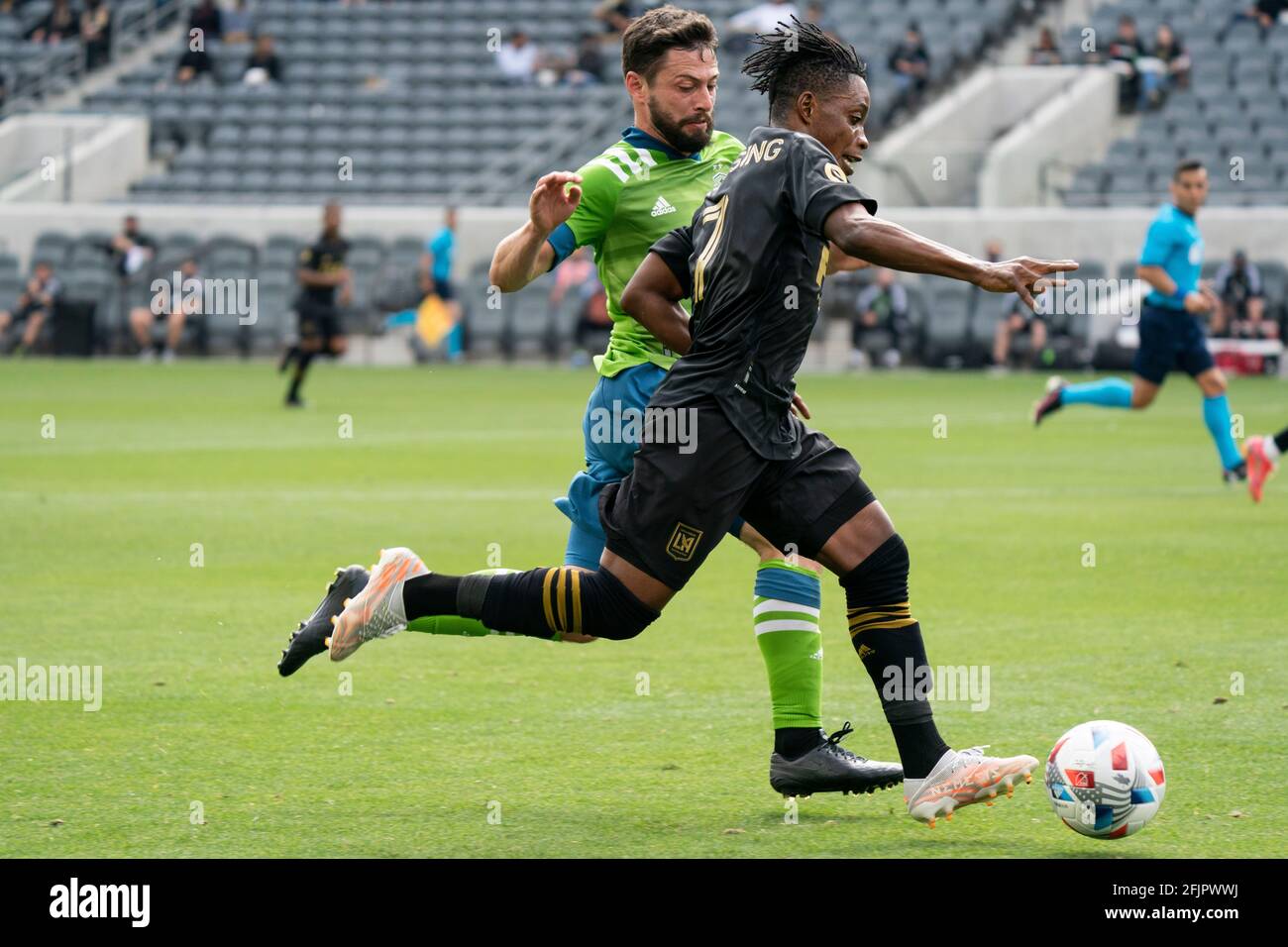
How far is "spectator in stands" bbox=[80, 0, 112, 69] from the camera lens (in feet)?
126

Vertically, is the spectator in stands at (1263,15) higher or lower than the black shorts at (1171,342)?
higher

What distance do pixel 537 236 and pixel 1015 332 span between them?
25557 millimetres

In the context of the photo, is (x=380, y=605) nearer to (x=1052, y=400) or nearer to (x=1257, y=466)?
(x=1257, y=466)

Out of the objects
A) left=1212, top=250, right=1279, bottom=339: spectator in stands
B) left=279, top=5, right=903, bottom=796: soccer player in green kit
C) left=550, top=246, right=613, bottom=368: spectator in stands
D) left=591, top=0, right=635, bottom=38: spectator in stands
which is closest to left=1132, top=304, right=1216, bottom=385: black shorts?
left=279, top=5, right=903, bottom=796: soccer player in green kit

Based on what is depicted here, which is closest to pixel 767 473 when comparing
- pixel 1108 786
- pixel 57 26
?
pixel 1108 786

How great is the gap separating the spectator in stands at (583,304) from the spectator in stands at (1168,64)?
979 centimetres

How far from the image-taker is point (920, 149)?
32.8 m

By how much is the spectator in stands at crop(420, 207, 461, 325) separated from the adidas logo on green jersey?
23.6 metres

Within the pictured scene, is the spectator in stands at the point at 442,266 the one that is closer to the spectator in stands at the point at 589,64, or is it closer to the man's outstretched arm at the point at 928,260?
the spectator in stands at the point at 589,64

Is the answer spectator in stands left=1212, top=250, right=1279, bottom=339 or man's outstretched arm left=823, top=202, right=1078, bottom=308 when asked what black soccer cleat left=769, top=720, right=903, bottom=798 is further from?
spectator in stands left=1212, top=250, right=1279, bottom=339

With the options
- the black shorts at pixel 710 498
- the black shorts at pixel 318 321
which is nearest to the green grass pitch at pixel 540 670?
the black shorts at pixel 710 498

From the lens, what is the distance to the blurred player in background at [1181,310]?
14.5 metres

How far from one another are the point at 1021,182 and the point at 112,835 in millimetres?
28869

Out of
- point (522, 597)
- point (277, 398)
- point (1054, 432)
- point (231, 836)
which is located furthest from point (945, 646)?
point (277, 398)
